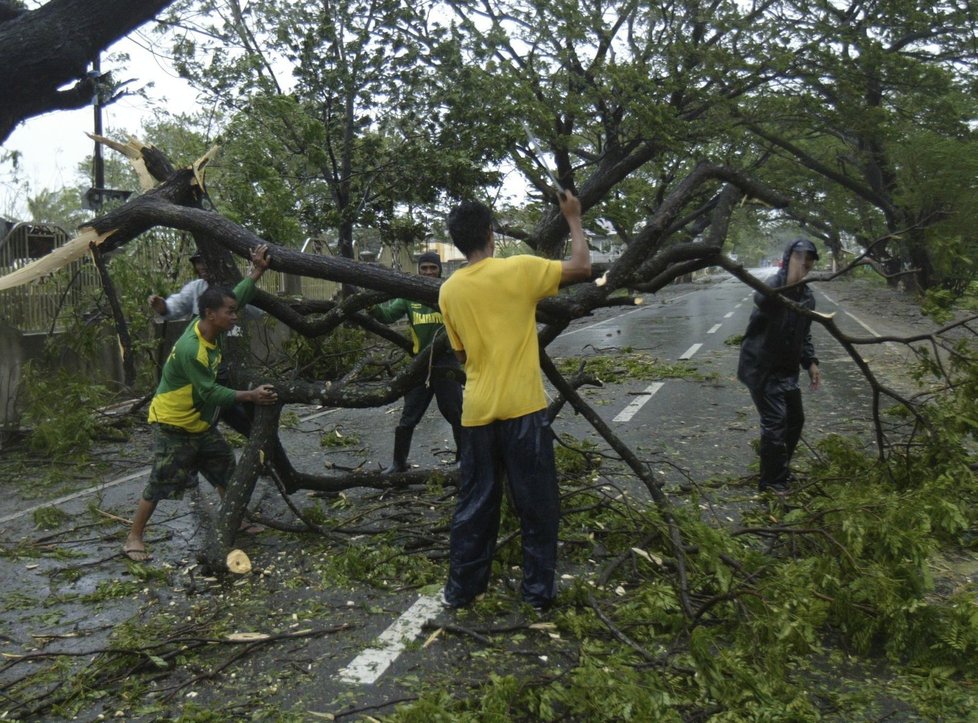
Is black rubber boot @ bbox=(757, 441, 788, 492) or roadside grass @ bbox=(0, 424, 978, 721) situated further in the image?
black rubber boot @ bbox=(757, 441, 788, 492)

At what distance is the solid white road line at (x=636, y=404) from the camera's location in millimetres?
10015

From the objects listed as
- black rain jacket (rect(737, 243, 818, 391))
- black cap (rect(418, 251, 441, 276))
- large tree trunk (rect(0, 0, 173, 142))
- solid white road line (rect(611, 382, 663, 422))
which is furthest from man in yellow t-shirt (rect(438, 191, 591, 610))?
large tree trunk (rect(0, 0, 173, 142))

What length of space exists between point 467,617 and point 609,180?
19.5 meters

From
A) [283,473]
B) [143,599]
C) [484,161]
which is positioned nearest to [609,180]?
[484,161]

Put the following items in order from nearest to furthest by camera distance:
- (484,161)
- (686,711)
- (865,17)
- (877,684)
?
(686,711)
(877,684)
(484,161)
(865,17)

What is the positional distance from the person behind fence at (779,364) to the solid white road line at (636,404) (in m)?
3.23

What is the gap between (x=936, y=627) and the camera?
387cm

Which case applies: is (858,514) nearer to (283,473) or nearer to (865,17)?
(283,473)

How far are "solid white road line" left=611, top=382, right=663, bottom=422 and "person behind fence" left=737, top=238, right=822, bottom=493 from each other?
3.23 m

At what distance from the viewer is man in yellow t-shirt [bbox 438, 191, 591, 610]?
4.28 m

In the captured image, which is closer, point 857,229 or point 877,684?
point 877,684

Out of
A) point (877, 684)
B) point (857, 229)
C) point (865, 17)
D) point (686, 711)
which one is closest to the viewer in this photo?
point (686, 711)

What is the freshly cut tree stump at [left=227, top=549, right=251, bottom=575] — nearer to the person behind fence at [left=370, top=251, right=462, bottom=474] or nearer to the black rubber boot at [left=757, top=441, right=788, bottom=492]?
the person behind fence at [left=370, top=251, right=462, bottom=474]

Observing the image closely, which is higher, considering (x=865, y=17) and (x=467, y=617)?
(x=865, y=17)
